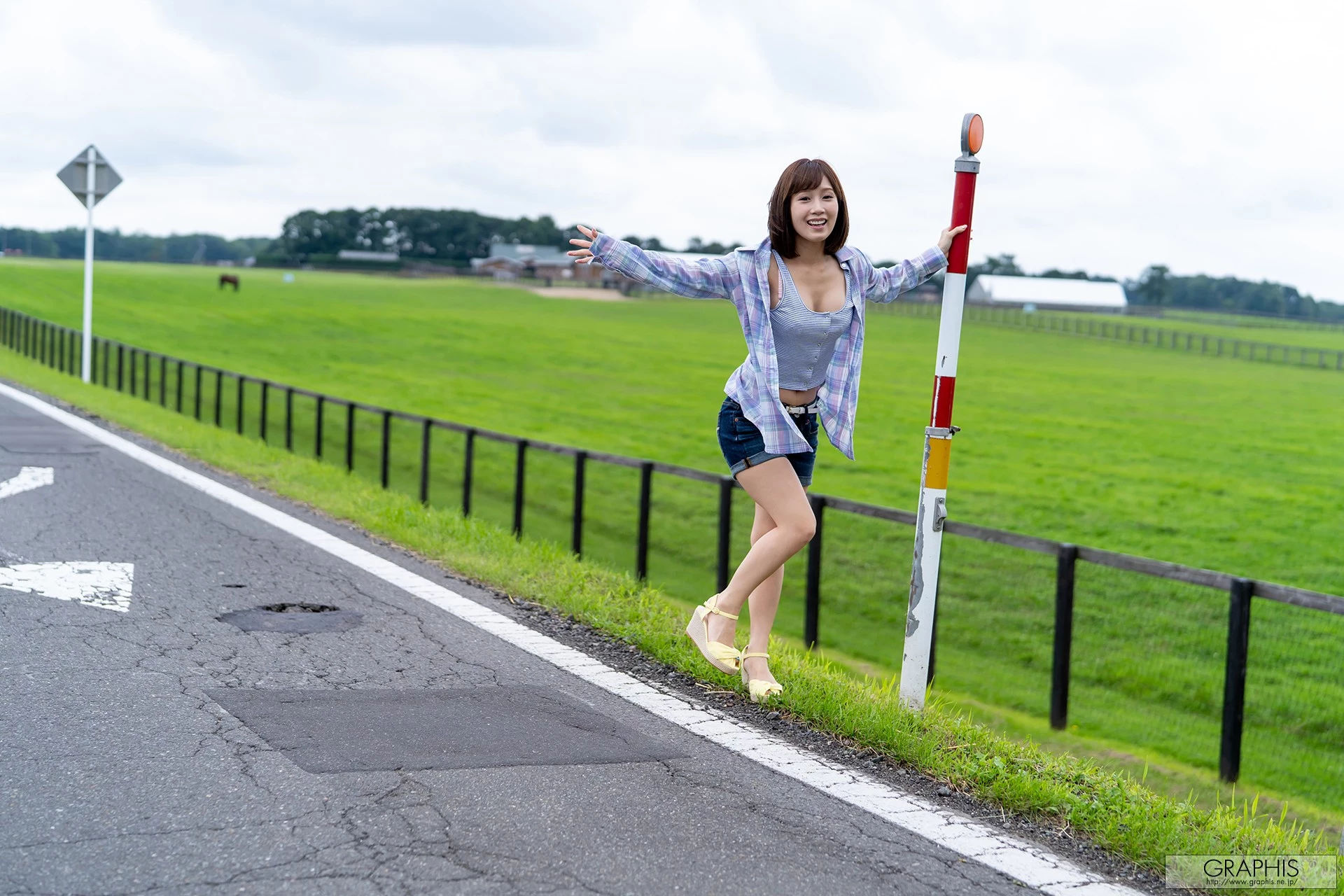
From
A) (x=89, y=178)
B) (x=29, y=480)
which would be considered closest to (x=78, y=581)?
(x=29, y=480)

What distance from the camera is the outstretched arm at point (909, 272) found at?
5.07 m

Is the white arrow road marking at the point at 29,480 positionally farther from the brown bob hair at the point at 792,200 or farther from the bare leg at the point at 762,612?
the brown bob hair at the point at 792,200

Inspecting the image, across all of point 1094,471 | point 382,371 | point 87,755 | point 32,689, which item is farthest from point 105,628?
point 382,371

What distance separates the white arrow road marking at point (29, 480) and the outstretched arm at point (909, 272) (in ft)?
22.7

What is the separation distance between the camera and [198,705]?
15.4ft

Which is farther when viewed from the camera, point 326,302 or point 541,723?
point 326,302

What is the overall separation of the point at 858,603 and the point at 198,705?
1084 cm

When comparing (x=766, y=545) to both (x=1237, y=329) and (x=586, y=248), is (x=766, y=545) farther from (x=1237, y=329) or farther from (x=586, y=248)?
(x=1237, y=329)

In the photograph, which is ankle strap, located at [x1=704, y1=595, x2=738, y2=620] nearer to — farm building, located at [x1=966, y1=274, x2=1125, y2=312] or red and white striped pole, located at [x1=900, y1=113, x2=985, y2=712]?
red and white striped pole, located at [x1=900, y1=113, x2=985, y2=712]

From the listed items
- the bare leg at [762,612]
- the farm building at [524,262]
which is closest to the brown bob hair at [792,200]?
the bare leg at [762,612]

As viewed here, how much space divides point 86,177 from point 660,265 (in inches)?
775

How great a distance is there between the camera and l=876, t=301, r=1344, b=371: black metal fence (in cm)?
6800

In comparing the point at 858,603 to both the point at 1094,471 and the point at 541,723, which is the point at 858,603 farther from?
the point at 1094,471

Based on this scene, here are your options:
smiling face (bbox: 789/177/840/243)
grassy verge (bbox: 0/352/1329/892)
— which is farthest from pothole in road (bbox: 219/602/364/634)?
smiling face (bbox: 789/177/840/243)
